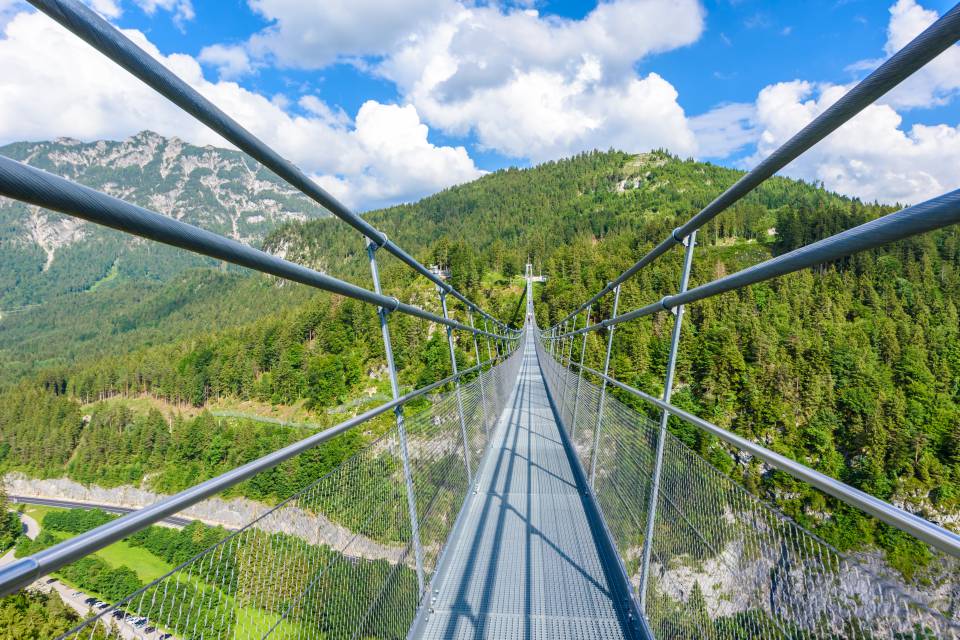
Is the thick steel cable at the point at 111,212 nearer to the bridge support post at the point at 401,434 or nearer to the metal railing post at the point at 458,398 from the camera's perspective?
the bridge support post at the point at 401,434

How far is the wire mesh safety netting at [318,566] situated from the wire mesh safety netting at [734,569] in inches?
37.3

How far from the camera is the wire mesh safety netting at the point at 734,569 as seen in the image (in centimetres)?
70

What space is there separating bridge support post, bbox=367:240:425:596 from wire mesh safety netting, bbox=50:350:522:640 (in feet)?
0.08

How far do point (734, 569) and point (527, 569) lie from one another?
4.00 ft

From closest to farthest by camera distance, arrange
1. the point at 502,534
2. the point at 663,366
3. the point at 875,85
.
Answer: the point at 875,85 < the point at 502,534 < the point at 663,366

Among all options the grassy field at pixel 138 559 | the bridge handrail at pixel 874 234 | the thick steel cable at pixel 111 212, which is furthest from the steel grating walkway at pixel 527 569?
the grassy field at pixel 138 559

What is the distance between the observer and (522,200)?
129500mm

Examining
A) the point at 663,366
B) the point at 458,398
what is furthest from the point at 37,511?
the point at 458,398

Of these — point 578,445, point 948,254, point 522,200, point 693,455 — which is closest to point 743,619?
point 693,455

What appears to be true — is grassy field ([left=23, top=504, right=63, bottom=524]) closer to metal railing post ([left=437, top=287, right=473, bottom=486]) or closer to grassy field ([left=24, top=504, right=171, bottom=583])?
grassy field ([left=24, top=504, right=171, bottom=583])

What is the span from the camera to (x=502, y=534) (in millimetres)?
2582

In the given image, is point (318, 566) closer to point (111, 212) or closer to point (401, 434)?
point (401, 434)

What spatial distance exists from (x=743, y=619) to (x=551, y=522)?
5.27ft

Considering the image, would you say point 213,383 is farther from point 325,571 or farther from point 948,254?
point 948,254
